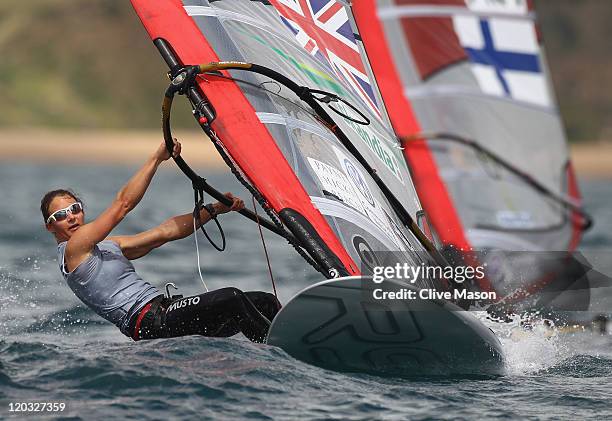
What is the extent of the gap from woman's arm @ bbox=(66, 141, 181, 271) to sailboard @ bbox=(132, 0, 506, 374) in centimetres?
13

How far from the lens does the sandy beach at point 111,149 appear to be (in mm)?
32594

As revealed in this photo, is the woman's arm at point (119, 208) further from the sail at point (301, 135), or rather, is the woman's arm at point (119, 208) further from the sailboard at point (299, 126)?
the sail at point (301, 135)

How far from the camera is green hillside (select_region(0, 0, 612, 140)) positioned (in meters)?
41.1

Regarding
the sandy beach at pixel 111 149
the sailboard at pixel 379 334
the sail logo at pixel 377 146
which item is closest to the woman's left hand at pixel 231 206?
the sail logo at pixel 377 146

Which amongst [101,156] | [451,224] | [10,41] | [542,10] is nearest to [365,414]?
[451,224]

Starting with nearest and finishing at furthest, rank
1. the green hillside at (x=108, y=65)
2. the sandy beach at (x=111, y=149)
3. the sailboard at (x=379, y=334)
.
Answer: the sailboard at (x=379, y=334), the sandy beach at (x=111, y=149), the green hillside at (x=108, y=65)

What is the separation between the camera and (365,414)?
4230 mm

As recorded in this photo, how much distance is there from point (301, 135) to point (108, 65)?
4128cm

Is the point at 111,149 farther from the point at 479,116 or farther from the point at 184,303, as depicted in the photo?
the point at 184,303

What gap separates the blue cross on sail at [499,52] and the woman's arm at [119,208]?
11.9ft

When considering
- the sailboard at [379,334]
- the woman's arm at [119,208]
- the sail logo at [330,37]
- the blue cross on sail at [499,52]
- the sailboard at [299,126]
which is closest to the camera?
the sailboard at [379,334]

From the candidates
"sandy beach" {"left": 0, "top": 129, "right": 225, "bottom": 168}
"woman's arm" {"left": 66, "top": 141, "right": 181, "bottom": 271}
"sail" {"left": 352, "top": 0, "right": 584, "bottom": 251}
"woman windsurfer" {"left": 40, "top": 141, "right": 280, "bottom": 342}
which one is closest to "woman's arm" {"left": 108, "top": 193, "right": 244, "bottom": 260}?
"woman windsurfer" {"left": 40, "top": 141, "right": 280, "bottom": 342}

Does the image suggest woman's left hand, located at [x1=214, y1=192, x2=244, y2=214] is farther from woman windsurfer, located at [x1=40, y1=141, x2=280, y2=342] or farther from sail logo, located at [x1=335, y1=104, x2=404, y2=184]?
sail logo, located at [x1=335, y1=104, x2=404, y2=184]

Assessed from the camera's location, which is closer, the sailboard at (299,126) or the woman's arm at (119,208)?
the woman's arm at (119,208)
